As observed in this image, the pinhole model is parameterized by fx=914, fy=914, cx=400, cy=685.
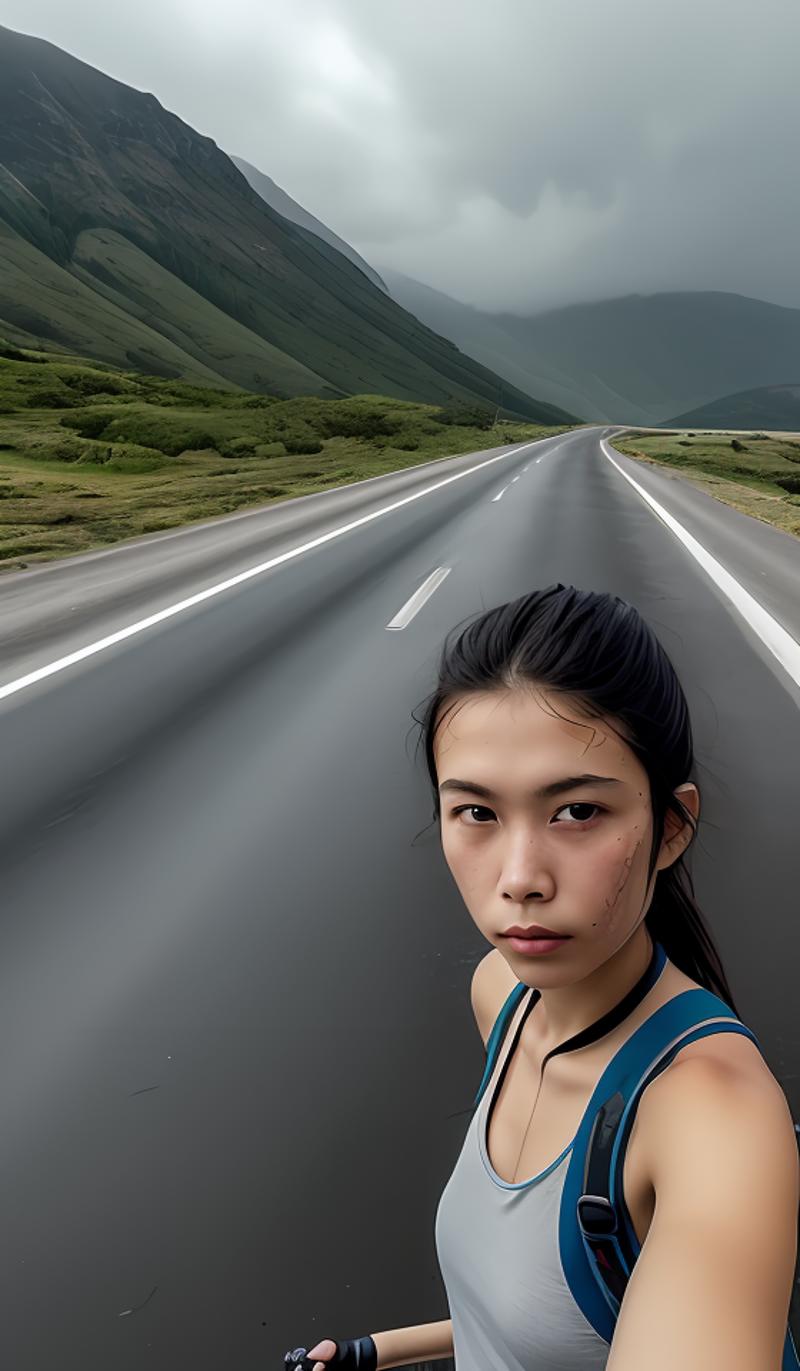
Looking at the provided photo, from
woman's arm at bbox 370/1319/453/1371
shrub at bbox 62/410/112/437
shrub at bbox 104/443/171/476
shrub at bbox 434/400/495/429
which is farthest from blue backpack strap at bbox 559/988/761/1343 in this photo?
shrub at bbox 434/400/495/429

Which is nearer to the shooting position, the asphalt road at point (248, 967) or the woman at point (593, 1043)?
the woman at point (593, 1043)

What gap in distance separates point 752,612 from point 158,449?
33.6 meters

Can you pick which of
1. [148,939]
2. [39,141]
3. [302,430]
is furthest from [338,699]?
[39,141]

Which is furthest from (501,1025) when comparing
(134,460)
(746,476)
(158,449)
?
(746,476)

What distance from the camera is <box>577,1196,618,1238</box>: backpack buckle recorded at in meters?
1.11

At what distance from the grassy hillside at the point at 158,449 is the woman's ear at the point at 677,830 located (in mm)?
15099

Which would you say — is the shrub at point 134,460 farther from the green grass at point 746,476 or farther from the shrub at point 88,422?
the green grass at point 746,476

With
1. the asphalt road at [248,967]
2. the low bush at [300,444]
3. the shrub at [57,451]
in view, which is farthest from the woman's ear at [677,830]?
the low bush at [300,444]

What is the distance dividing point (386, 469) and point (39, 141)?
210310 mm

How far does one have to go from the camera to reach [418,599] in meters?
11.2

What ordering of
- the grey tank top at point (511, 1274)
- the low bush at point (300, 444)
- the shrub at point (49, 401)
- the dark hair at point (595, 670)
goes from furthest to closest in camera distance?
the shrub at point (49, 401) → the low bush at point (300, 444) → the dark hair at point (595, 670) → the grey tank top at point (511, 1274)

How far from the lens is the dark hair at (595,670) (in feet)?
4.54

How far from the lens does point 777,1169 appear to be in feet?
3.26

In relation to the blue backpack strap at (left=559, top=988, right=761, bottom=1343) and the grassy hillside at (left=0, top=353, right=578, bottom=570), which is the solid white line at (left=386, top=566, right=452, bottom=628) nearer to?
the grassy hillside at (left=0, top=353, right=578, bottom=570)
